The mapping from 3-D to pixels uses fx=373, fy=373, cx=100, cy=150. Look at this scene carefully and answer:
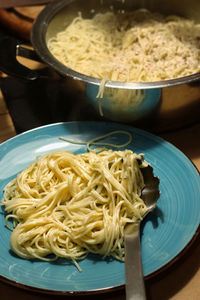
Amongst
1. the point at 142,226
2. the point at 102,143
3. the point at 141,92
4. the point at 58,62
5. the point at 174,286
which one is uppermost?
the point at 58,62

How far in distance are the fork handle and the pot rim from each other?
583 mm

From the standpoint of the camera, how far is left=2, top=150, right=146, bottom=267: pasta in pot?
1206 millimetres

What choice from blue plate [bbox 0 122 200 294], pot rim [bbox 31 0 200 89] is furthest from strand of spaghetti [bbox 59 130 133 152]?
pot rim [bbox 31 0 200 89]

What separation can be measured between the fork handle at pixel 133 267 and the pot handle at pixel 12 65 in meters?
0.83

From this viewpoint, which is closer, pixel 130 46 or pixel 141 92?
pixel 141 92

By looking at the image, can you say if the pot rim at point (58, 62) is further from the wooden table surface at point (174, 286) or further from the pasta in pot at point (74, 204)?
the wooden table surface at point (174, 286)

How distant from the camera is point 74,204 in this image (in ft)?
4.29

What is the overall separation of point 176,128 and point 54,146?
0.58m

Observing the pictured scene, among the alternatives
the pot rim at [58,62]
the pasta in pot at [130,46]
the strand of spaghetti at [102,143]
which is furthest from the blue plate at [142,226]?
the pasta in pot at [130,46]

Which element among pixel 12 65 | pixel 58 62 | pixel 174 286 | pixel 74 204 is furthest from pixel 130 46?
pixel 174 286

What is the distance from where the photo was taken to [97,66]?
1.90 m

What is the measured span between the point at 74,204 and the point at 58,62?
2.26ft

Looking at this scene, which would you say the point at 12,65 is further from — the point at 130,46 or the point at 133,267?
the point at 133,267

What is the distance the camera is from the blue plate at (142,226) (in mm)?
1096
